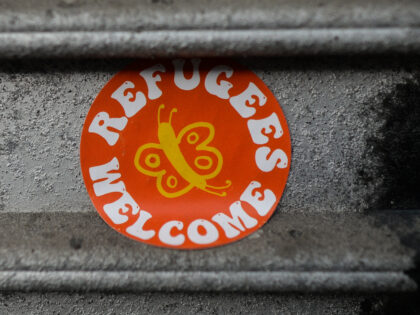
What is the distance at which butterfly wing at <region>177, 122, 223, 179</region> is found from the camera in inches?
22.6

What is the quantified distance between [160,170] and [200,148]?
0.08 metres

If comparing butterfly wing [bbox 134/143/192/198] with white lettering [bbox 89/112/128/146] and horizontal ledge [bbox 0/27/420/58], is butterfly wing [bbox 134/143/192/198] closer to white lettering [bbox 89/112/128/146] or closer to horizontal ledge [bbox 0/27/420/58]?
white lettering [bbox 89/112/128/146]

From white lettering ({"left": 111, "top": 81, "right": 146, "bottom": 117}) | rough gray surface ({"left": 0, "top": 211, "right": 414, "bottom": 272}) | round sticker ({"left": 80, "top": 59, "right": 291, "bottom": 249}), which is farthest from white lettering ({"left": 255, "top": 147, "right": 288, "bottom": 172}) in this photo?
white lettering ({"left": 111, "top": 81, "right": 146, "bottom": 117})

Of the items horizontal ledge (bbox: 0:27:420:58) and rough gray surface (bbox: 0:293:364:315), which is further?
rough gray surface (bbox: 0:293:364:315)

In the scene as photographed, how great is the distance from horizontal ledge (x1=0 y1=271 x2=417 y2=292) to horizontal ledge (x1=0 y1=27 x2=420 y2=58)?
1.16 feet

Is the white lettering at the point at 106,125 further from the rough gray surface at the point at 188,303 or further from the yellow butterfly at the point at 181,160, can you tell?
the rough gray surface at the point at 188,303

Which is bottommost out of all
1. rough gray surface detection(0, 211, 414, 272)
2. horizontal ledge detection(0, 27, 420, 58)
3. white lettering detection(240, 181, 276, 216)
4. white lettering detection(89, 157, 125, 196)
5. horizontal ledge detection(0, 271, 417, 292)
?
horizontal ledge detection(0, 271, 417, 292)

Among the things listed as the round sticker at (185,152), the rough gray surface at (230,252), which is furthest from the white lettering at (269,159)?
the rough gray surface at (230,252)

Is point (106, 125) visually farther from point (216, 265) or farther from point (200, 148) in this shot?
point (216, 265)

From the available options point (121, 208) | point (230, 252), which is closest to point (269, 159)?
point (230, 252)

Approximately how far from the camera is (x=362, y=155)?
0.58 metres

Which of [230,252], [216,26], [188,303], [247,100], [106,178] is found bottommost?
[188,303]

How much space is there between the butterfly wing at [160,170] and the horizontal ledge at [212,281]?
0.46ft

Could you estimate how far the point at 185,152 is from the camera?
58 centimetres
